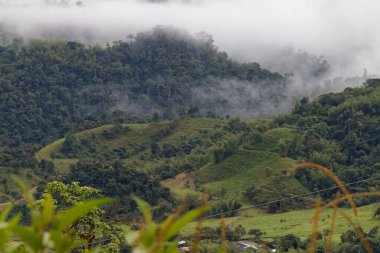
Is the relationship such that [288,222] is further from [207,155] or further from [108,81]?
[108,81]

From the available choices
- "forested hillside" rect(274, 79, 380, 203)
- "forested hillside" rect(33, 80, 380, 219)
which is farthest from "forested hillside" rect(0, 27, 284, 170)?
"forested hillside" rect(274, 79, 380, 203)

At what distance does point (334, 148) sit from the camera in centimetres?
6309

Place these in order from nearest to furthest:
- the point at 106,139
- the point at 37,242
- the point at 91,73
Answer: the point at 37,242
the point at 106,139
the point at 91,73

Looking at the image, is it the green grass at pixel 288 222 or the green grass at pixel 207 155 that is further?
the green grass at pixel 207 155

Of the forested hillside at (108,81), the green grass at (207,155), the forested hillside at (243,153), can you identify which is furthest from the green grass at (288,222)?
the forested hillside at (108,81)

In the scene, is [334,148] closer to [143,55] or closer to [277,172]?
[277,172]

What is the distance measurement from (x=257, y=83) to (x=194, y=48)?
10456mm

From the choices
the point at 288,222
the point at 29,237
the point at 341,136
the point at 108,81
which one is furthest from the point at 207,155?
the point at 29,237

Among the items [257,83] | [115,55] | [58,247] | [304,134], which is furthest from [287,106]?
[58,247]

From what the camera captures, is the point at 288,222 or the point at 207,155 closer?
the point at 288,222

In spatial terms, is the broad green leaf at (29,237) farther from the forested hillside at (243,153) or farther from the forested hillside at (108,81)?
the forested hillside at (108,81)

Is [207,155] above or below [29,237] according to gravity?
below

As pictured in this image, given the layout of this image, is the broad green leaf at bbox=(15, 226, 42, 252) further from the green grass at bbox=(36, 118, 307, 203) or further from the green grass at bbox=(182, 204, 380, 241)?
the green grass at bbox=(36, 118, 307, 203)

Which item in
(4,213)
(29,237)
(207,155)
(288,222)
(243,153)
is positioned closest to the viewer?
(29,237)
